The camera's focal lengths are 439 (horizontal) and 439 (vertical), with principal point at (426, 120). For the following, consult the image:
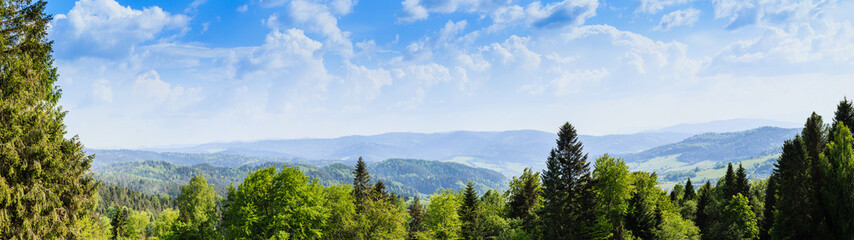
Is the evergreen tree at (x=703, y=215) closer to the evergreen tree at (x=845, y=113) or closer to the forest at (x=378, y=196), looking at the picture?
the forest at (x=378, y=196)

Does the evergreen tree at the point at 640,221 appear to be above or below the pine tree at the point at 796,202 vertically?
below

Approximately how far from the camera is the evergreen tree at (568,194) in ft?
129

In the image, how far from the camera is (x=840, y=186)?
2992 cm

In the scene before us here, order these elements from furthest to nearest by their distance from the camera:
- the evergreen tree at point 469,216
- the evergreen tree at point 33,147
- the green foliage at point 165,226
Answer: the evergreen tree at point 469,216 → the green foliage at point 165,226 → the evergreen tree at point 33,147

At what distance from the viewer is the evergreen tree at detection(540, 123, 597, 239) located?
39.3 meters

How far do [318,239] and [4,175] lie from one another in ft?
88.4

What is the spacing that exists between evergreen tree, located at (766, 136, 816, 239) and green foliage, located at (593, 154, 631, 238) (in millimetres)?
11666

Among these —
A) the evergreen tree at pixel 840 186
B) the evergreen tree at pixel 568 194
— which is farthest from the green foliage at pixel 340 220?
the evergreen tree at pixel 840 186

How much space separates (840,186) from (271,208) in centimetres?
4148

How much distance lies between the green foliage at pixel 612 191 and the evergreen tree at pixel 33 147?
37.1 m

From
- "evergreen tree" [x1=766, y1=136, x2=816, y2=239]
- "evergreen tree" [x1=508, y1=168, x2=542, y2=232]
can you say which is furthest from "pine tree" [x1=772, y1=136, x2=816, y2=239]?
"evergreen tree" [x1=508, y1=168, x2=542, y2=232]

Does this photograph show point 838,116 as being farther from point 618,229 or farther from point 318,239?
point 318,239

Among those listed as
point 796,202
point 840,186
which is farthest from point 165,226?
point 840,186

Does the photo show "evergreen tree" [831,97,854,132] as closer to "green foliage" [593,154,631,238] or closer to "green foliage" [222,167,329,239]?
"green foliage" [593,154,631,238]
